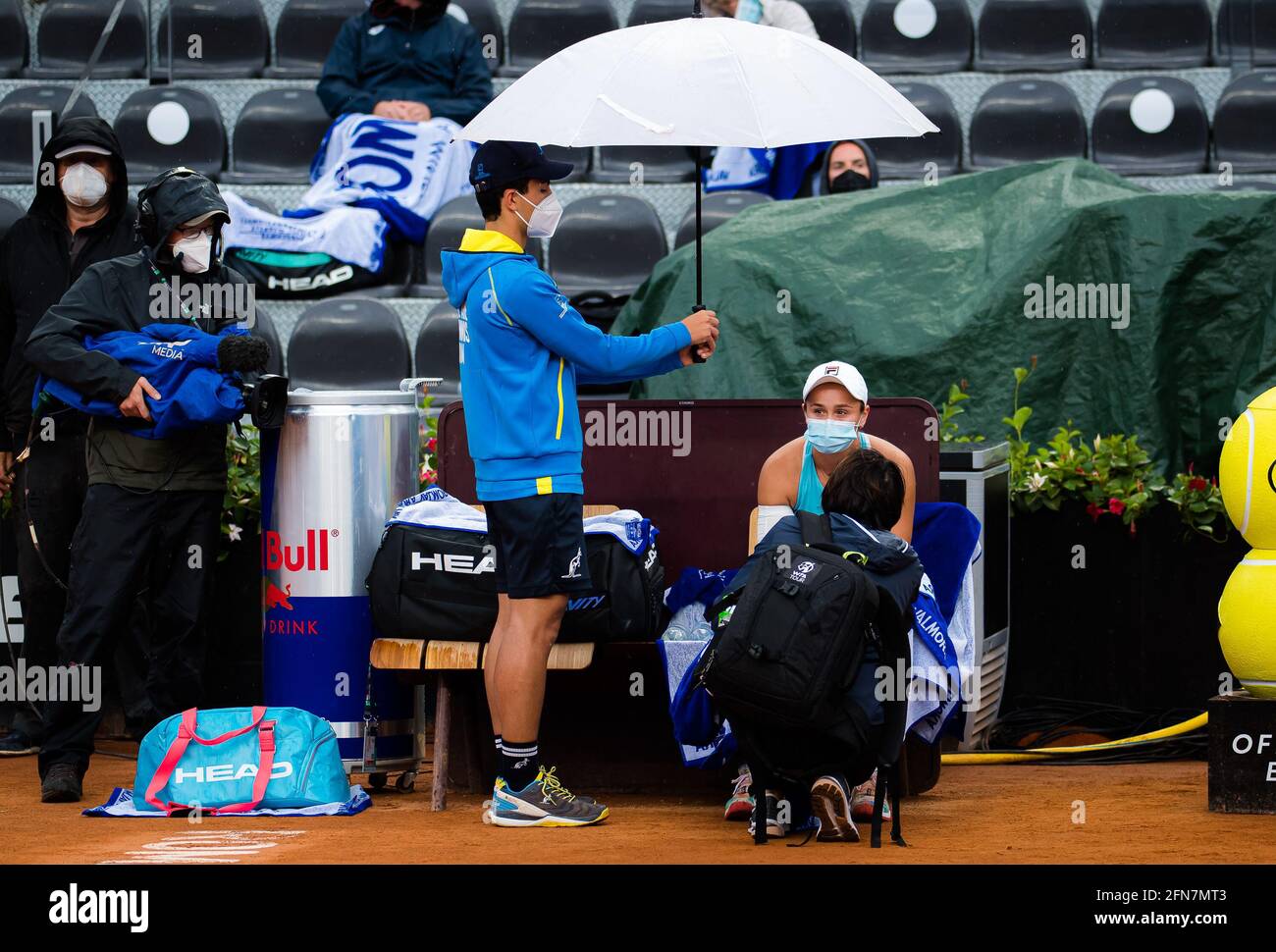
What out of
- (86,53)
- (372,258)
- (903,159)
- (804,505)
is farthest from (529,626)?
(86,53)

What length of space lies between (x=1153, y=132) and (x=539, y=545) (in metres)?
6.78

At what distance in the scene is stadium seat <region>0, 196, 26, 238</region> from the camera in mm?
10023

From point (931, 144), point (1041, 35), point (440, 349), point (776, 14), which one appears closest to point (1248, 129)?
point (1041, 35)

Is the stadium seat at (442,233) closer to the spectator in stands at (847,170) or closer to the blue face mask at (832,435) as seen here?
the spectator in stands at (847,170)

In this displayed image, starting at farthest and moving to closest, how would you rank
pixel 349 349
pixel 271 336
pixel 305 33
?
pixel 305 33 → pixel 349 349 → pixel 271 336

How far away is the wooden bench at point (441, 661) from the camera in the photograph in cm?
574

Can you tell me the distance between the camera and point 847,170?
9.28m

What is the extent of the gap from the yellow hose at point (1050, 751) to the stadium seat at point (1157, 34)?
20.0ft

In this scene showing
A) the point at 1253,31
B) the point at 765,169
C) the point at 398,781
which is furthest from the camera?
the point at 1253,31

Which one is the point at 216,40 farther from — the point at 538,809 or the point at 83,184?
the point at 538,809

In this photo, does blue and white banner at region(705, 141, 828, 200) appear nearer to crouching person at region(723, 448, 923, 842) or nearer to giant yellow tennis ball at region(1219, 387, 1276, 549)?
giant yellow tennis ball at region(1219, 387, 1276, 549)

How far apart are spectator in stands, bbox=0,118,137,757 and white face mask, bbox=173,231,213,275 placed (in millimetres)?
723

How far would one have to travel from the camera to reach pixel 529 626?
544cm

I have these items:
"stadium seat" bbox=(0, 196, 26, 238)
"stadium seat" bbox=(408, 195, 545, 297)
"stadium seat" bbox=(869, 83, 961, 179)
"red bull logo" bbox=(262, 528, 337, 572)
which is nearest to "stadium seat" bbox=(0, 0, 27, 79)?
"stadium seat" bbox=(0, 196, 26, 238)
